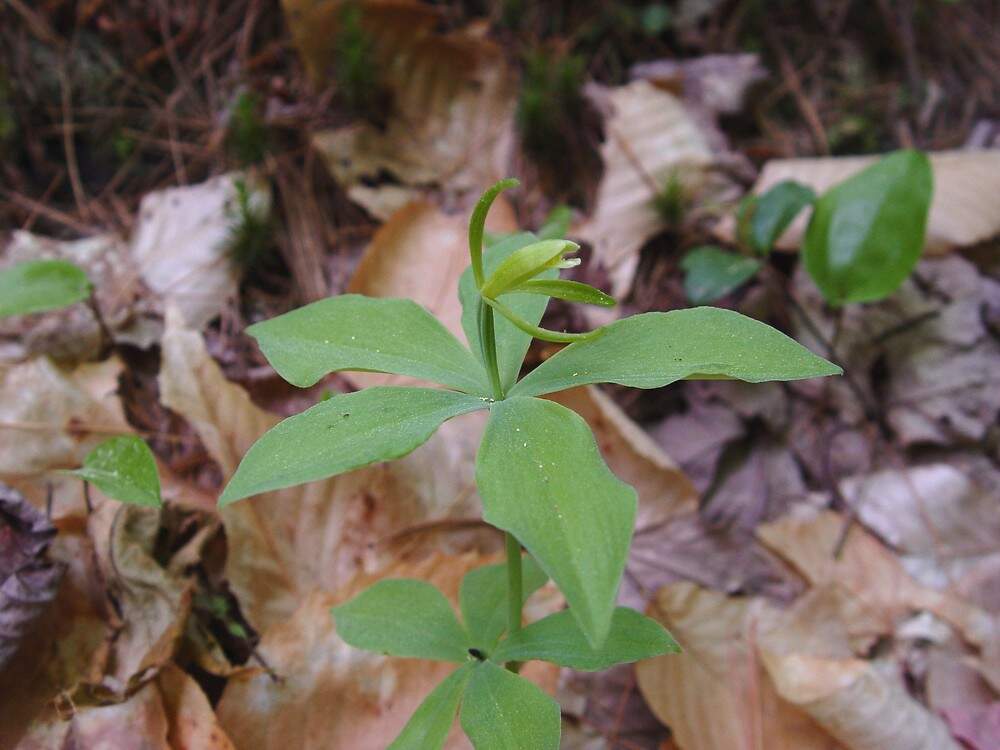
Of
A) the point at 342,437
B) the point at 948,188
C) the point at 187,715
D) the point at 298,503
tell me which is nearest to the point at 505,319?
the point at 342,437

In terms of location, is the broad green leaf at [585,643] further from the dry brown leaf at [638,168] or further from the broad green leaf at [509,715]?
the dry brown leaf at [638,168]

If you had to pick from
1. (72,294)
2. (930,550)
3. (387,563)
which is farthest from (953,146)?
(72,294)

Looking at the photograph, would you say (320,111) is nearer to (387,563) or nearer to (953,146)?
(387,563)

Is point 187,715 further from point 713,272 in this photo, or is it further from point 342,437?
point 713,272

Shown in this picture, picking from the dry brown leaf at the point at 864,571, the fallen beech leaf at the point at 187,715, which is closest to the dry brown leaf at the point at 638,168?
the dry brown leaf at the point at 864,571

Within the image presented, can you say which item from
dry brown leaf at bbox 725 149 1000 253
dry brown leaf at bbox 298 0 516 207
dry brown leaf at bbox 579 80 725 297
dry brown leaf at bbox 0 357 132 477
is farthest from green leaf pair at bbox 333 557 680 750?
dry brown leaf at bbox 725 149 1000 253

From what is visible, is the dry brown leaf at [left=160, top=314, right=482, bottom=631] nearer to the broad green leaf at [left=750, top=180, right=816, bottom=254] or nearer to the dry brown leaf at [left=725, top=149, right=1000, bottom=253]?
the broad green leaf at [left=750, top=180, right=816, bottom=254]
